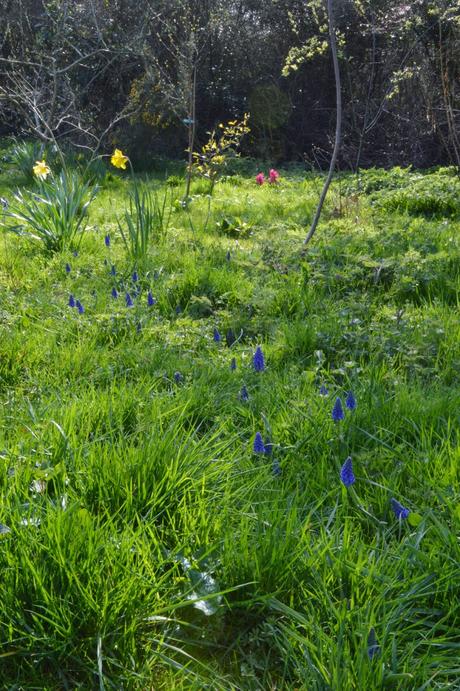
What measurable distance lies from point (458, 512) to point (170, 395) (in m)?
1.18

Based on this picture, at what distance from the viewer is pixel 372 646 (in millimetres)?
1299

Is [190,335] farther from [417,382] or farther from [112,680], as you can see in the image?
[112,680]

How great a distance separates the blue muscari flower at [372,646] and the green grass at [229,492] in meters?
0.02

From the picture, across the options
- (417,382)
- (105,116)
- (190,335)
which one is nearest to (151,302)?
(190,335)

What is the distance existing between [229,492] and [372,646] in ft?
2.29

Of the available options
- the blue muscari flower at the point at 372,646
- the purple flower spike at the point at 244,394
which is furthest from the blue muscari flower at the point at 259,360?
the blue muscari flower at the point at 372,646

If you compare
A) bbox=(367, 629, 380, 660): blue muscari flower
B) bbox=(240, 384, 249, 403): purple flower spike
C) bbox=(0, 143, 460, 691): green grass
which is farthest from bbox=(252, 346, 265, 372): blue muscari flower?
bbox=(367, 629, 380, 660): blue muscari flower

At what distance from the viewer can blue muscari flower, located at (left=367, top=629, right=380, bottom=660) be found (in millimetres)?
1303

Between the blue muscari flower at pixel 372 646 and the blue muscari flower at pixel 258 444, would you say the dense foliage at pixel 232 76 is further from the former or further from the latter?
the blue muscari flower at pixel 372 646

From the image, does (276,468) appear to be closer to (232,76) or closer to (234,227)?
(234,227)

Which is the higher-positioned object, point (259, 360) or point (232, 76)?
point (232, 76)

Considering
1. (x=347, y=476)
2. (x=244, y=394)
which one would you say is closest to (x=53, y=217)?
(x=244, y=394)

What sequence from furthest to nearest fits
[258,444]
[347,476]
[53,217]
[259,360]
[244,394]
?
1. [53,217]
2. [259,360]
3. [244,394]
4. [258,444]
5. [347,476]

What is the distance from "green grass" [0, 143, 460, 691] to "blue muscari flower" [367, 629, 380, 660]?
0.06ft
